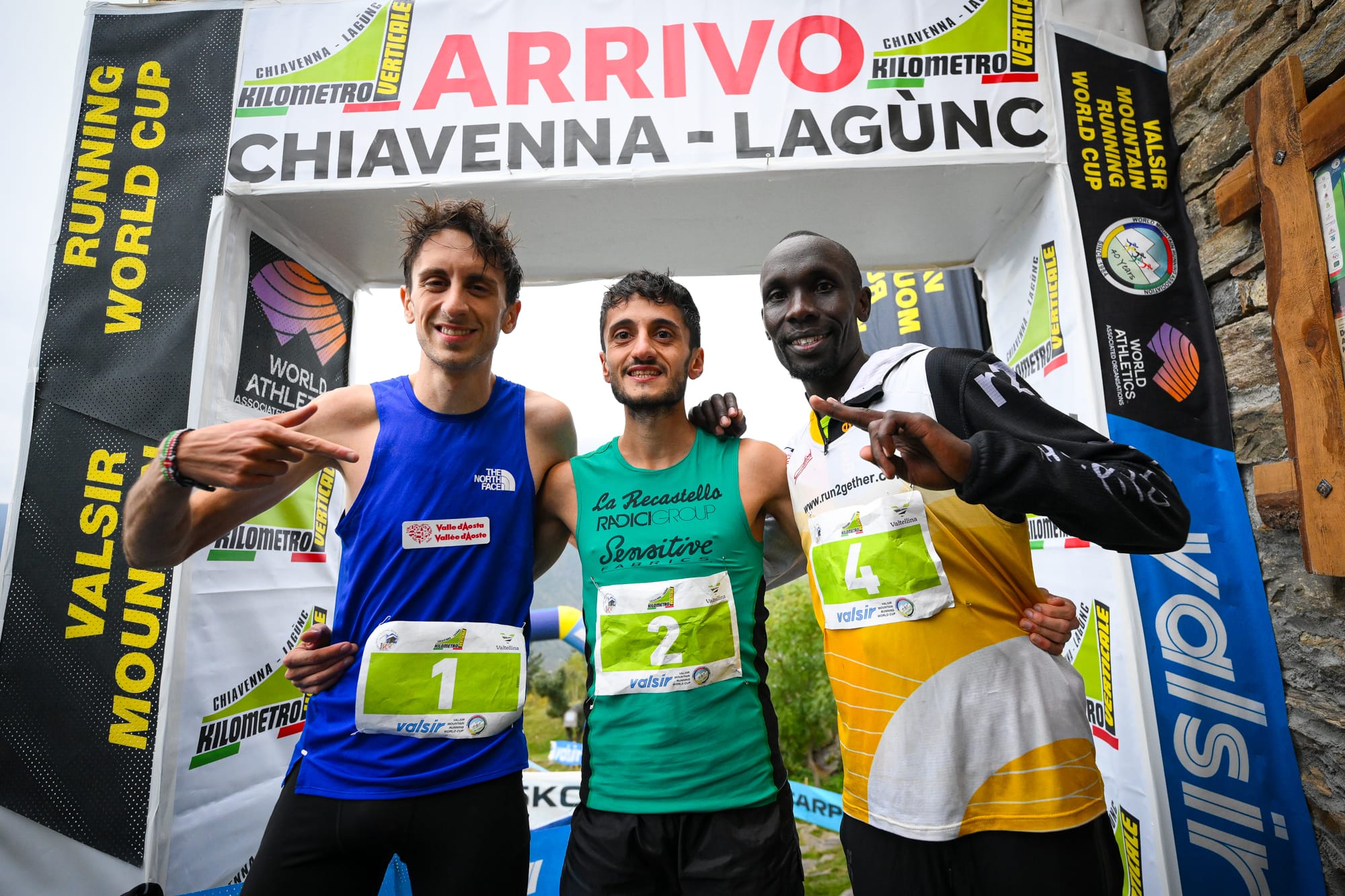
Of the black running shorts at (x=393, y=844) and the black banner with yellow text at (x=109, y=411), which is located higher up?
the black banner with yellow text at (x=109, y=411)

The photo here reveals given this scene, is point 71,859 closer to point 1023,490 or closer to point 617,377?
point 617,377

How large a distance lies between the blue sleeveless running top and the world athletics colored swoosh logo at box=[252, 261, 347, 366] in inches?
60.9

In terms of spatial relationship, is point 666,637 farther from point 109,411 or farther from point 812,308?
point 109,411

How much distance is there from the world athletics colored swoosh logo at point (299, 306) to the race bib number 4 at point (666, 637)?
96.3 inches

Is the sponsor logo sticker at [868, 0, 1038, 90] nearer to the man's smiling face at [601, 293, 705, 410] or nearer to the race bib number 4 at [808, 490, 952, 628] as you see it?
the man's smiling face at [601, 293, 705, 410]

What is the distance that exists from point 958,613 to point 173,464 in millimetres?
1921

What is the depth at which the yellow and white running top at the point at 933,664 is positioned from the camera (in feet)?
4.66

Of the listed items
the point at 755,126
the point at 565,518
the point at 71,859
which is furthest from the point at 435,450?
the point at 71,859

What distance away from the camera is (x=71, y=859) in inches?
96.3

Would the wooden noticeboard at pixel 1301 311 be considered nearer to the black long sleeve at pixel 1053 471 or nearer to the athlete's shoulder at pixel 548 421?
the black long sleeve at pixel 1053 471

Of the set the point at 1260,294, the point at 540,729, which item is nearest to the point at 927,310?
the point at 1260,294

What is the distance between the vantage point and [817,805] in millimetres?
3846

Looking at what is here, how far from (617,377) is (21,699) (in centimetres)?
269

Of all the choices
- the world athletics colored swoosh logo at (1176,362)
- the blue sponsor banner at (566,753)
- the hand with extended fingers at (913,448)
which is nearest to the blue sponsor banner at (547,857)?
the blue sponsor banner at (566,753)
